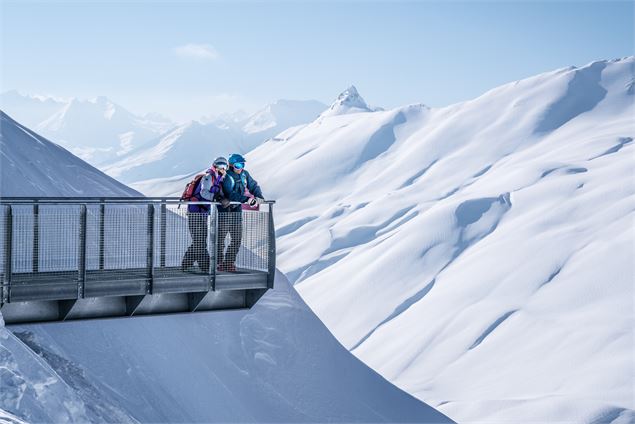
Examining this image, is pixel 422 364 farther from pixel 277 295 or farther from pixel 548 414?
pixel 277 295

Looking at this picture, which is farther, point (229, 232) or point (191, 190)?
point (229, 232)

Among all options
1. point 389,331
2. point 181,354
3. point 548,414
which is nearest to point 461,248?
point 389,331

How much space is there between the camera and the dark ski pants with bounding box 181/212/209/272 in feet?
53.1

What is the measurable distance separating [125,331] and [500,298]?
188 feet

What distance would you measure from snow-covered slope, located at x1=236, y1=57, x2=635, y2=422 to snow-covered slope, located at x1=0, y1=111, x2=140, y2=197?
108ft

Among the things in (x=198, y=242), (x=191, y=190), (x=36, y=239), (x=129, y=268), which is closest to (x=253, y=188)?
(x=191, y=190)

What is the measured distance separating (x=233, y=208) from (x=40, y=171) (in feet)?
49.9

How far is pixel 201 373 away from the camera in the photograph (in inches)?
1097

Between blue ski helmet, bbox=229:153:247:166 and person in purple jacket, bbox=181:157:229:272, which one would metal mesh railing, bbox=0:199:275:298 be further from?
blue ski helmet, bbox=229:153:247:166

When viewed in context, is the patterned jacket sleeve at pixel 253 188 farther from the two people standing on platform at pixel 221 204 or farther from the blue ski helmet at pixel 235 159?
the blue ski helmet at pixel 235 159

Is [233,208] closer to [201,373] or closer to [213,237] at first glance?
[213,237]

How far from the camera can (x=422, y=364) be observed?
7681 centimetres

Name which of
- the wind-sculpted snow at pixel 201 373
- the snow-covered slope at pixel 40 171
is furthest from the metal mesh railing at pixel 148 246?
the snow-covered slope at pixel 40 171

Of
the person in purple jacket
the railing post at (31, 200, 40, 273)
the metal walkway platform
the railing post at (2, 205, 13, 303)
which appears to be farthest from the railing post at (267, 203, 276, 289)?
the railing post at (2, 205, 13, 303)
